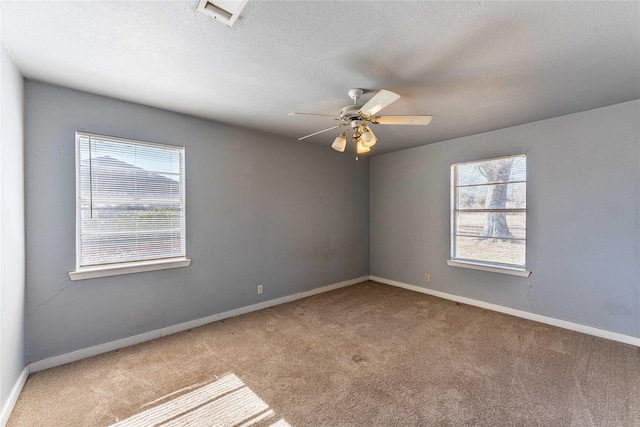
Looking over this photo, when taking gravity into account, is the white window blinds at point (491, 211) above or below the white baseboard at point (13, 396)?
above

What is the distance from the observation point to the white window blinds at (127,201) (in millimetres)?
2533

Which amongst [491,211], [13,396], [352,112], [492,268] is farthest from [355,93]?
[13,396]

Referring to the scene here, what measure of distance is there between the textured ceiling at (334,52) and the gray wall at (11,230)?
290 mm

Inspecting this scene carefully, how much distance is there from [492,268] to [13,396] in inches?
189

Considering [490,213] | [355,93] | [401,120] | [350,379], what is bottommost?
[350,379]

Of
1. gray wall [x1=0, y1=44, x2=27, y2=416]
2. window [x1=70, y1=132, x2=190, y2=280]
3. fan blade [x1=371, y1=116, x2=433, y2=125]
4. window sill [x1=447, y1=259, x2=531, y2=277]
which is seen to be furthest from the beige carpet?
fan blade [x1=371, y1=116, x2=433, y2=125]

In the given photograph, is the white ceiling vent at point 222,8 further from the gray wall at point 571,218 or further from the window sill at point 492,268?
the window sill at point 492,268

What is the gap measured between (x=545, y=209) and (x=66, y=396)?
4937mm

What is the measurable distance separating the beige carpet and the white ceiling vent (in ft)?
8.03

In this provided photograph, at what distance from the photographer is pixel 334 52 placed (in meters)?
1.86

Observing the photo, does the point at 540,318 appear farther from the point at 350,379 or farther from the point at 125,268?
the point at 125,268

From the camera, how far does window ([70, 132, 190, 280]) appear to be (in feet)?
8.29

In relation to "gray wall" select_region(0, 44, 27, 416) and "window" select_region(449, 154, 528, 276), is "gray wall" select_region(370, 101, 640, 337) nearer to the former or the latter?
"window" select_region(449, 154, 528, 276)

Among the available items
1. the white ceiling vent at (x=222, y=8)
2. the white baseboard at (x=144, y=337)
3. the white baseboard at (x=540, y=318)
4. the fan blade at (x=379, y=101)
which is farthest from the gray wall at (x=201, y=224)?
the fan blade at (x=379, y=101)
